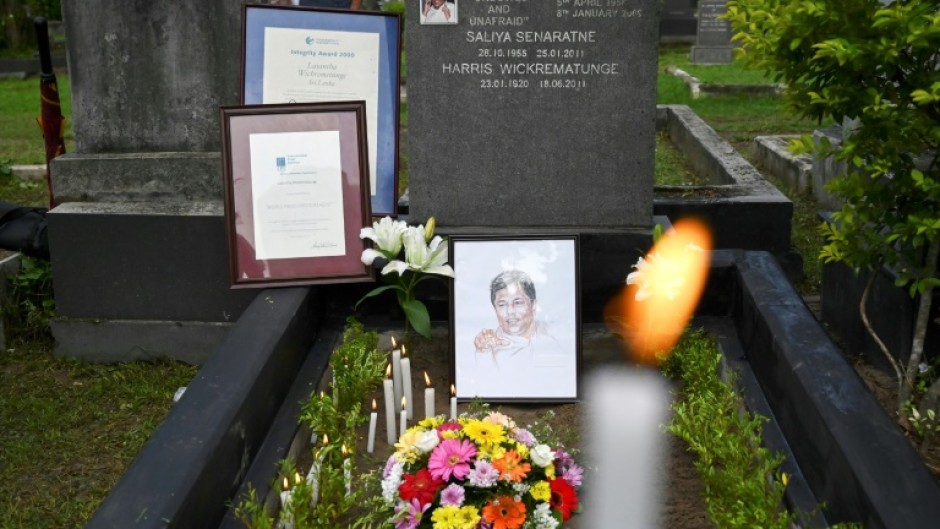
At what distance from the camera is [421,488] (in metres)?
2.90

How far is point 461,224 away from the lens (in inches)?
186

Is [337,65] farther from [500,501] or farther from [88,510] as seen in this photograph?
[500,501]

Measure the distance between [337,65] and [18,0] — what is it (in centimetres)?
2143

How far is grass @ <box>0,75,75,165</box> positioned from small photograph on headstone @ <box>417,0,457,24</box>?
5264mm

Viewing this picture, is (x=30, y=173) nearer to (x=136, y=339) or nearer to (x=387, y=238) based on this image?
(x=136, y=339)

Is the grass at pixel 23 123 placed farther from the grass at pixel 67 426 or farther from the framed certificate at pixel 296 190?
the framed certificate at pixel 296 190

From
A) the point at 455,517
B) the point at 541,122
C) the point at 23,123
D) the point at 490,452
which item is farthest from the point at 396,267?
the point at 23,123

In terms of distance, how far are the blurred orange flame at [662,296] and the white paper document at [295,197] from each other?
118 centimetres

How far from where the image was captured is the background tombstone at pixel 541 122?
4445 millimetres

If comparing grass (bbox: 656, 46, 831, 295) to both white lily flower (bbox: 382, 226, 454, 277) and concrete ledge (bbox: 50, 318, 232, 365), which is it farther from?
concrete ledge (bbox: 50, 318, 232, 365)

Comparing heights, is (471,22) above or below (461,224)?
above

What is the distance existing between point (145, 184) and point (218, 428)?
8.44ft

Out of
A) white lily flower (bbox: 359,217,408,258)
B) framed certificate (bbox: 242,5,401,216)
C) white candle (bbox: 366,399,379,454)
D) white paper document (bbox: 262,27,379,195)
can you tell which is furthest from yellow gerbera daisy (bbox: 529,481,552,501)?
white paper document (bbox: 262,27,379,195)

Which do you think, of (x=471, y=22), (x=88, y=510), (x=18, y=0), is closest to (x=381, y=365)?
(x=88, y=510)
